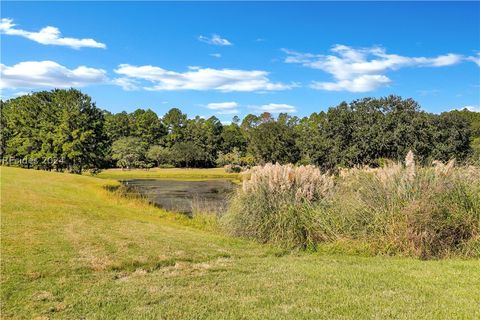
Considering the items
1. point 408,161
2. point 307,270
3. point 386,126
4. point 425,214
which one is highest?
point 386,126

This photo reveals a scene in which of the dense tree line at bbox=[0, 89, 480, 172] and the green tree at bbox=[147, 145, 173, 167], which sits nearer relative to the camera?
the dense tree line at bbox=[0, 89, 480, 172]

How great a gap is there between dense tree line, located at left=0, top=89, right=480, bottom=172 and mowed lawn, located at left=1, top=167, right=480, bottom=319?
1630 cm

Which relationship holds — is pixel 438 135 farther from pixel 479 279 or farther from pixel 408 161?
pixel 479 279

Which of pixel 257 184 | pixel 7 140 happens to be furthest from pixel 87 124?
pixel 257 184

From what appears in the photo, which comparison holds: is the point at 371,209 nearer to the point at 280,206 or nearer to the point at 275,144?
the point at 280,206

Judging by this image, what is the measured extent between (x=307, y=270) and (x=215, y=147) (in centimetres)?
7784

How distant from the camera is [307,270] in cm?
593

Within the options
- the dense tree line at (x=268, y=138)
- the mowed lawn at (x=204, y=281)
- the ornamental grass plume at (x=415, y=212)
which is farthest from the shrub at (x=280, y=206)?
the dense tree line at (x=268, y=138)

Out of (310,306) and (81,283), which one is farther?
(81,283)

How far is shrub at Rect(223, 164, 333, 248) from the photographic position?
8.80m

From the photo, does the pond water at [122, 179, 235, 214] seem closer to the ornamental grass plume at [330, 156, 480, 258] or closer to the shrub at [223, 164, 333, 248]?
the shrub at [223, 164, 333, 248]

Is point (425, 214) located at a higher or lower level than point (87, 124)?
lower

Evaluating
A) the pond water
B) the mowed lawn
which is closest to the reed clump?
the mowed lawn

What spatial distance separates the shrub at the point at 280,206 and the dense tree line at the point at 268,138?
1288 centimetres
